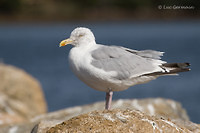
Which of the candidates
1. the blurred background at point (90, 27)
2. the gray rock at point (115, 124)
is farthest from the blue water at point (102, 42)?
the gray rock at point (115, 124)

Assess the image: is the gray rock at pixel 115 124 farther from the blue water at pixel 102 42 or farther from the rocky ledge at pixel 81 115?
the blue water at pixel 102 42

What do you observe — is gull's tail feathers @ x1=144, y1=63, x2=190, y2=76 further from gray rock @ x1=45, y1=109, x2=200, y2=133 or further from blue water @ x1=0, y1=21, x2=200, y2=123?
blue water @ x1=0, y1=21, x2=200, y2=123

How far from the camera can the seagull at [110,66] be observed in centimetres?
567

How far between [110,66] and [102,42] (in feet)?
91.4

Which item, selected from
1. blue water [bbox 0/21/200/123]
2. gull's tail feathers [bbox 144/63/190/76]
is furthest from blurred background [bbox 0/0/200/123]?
gull's tail feathers [bbox 144/63/190/76]

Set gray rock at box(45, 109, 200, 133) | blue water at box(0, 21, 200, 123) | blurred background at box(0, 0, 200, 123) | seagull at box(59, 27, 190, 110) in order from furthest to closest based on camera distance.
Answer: blurred background at box(0, 0, 200, 123), blue water at box(0, 21, 200, 123), seagull at box(59, 27, 190, 110), gray rock at box(45, 109, 200, 133)

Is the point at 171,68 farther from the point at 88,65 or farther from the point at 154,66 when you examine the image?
the point at 88,65

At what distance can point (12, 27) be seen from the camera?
49.4m

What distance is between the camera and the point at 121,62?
19.6ft

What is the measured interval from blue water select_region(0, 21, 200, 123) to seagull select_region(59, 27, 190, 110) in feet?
25.6

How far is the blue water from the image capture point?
1864 cm

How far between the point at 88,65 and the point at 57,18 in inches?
1729

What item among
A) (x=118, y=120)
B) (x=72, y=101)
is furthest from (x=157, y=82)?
(x=118, y=120)

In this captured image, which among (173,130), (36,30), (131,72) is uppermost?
(131,72)
